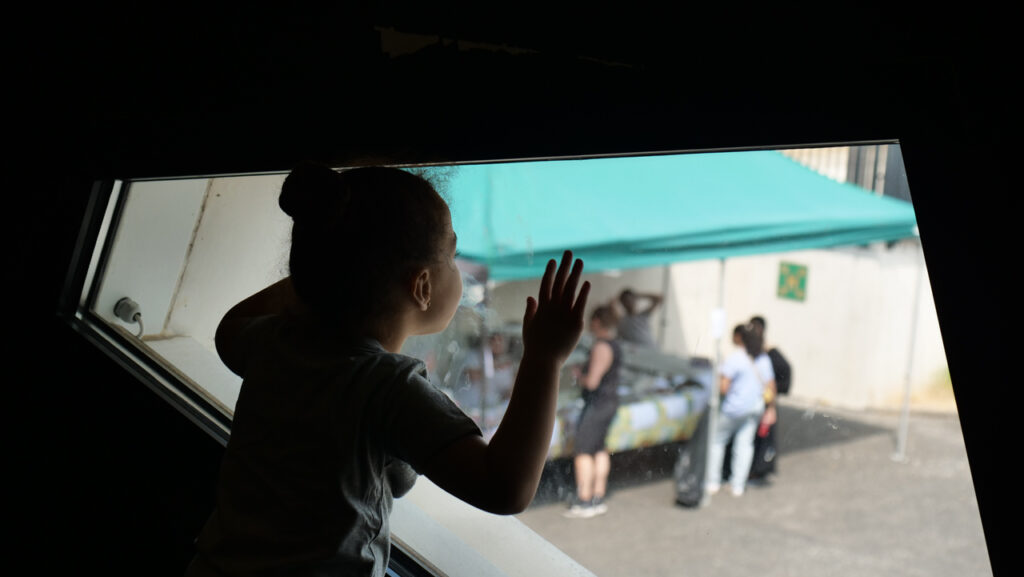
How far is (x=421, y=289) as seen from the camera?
0.82m

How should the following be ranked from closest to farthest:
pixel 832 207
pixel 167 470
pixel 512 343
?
pixel 167 470 → pixel 832 207 → pixel 512 343

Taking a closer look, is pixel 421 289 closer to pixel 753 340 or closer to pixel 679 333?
pixel 753 340

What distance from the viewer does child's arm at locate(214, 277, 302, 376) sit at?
3.27ft

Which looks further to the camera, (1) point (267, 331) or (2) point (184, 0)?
(2) point (184, 0)

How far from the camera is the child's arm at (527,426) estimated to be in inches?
26.5

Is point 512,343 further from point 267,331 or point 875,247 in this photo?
point 875,247

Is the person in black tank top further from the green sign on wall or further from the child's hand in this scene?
the green sign on wall

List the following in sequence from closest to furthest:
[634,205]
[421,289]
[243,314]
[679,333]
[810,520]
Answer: [421,289], [243,314], [634,205], [679,333], [810,520]

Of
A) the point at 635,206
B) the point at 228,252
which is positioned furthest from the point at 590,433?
the point at 228,252

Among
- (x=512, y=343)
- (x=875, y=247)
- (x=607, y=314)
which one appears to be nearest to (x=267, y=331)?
(x=512, y=343)

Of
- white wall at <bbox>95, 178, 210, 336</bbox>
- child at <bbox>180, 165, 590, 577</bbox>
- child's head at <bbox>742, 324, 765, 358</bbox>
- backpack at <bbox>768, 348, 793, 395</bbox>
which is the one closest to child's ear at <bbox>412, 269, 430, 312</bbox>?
child at <bbox>180, 165, 590, 577</bbox>

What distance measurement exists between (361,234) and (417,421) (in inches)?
7.9

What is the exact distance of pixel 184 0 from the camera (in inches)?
52.5

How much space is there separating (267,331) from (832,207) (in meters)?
1.47
